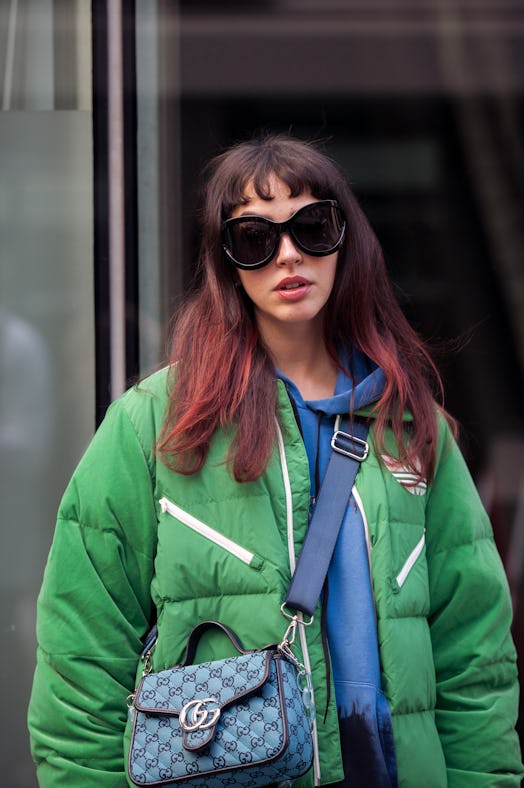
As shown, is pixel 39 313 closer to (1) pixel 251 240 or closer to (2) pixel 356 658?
(1) pixel 251 240

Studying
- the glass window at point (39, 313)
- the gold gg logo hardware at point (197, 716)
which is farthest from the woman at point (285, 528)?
the glass window at point (39, 313)

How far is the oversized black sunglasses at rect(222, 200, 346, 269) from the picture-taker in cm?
210

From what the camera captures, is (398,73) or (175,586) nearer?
(175,586)

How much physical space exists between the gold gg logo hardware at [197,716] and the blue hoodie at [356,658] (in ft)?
0.92

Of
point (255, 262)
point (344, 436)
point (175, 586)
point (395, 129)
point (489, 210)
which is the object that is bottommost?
point (175, 586)

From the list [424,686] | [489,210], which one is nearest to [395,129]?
[489,210]

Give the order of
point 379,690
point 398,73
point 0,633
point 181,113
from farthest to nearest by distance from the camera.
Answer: point 398,73, point 181,113, point 0,633, point 379,690

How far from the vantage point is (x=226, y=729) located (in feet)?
5.87

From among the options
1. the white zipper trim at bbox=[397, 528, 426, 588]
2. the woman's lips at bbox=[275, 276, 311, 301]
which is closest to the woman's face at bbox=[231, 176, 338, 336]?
the woman's lips at bbox=[275, 276, 311, 301]

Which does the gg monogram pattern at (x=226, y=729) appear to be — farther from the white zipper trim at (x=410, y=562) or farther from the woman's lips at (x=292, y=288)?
the woman's lips at (x=292, y=288)

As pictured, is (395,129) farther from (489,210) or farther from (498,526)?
(498,526)

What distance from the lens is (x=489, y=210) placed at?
4.30m

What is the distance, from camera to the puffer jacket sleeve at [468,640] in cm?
212

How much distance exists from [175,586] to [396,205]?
8.72 feet
